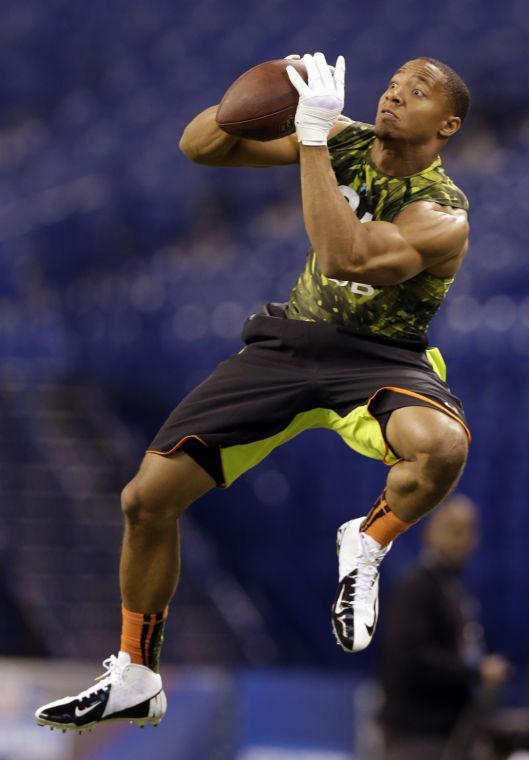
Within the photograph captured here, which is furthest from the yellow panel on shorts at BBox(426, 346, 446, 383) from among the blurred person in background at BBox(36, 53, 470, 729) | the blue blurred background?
the blue blurred background

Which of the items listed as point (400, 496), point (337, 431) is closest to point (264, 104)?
point (337, 431)

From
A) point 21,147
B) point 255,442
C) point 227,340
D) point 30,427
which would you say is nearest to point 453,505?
point 255,442

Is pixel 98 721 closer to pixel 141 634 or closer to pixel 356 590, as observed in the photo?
pixel 141 634

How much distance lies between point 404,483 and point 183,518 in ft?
19.8

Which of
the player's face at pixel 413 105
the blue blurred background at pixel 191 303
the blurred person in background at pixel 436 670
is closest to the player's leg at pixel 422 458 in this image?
the player's face at pixel 413 105

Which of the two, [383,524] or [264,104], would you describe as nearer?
[264,104]

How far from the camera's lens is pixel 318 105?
3701 mm

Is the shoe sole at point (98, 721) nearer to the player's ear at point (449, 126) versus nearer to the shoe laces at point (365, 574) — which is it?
the shoe laces at point (365, 574)

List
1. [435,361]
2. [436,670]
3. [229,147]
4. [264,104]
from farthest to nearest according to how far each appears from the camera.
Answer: [436,670] < [435,361] < [229,147] < [264,104]

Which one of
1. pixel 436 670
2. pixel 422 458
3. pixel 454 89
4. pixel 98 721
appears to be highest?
pixel 454 89

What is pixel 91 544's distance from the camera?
9.47m

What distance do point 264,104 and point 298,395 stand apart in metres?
0.80

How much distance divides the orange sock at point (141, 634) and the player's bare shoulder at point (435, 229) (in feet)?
4.13

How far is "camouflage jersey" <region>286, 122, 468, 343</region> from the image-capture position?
3975mm
